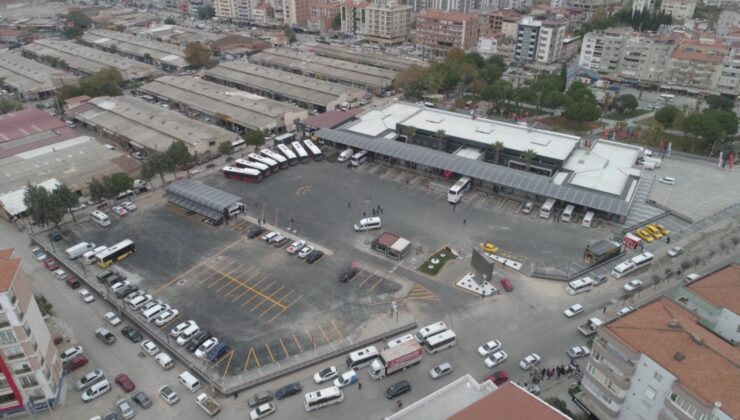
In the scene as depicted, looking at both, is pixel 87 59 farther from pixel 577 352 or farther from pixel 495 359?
pixel 577 352

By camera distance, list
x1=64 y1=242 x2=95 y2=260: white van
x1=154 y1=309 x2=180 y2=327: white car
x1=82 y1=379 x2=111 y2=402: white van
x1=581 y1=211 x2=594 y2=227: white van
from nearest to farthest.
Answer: x1=82 y1=379 x2=111 y2=402: white van → x1=154 y1=309 x2=180 y2=327: white car → x1=64 y1=242 x2=95 y2=260: white van → x1=581 y1=211 x2=594 y2=227: white van

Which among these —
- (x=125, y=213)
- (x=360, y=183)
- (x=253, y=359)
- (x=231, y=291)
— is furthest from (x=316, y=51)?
(x=253, y=359)

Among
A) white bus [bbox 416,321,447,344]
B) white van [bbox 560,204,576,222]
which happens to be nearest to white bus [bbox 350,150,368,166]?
white van [bbox 560,204,576,222]

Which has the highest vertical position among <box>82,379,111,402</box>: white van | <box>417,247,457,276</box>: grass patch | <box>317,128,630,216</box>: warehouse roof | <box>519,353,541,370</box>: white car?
<box>317,128,630,216</box>: warehouse roof

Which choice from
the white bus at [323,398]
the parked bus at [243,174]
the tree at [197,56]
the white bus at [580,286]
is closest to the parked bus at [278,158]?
the parked bus at [243,174]

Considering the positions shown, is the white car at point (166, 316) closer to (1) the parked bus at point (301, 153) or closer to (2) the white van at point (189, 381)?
(2) the white van at point (189, 381)

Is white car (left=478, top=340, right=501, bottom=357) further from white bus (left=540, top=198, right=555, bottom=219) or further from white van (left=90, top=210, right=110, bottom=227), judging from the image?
white van (left=90, top=210, right=110, bottom=227)
